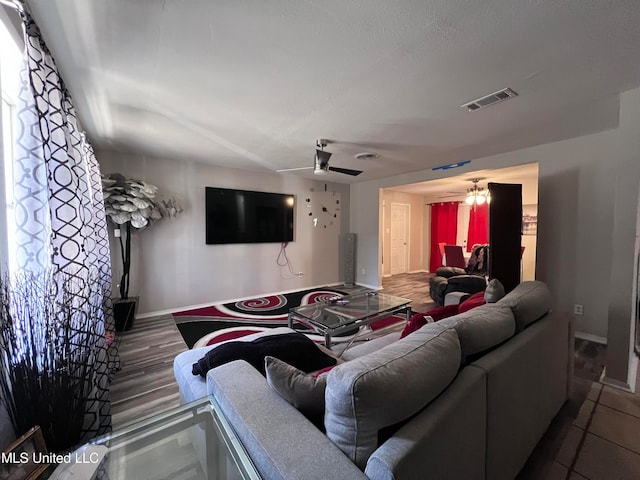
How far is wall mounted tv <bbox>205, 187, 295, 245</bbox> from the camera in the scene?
13.9 ft

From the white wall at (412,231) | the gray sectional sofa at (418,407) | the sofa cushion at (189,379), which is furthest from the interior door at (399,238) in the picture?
the sofa cushion at (189,379)

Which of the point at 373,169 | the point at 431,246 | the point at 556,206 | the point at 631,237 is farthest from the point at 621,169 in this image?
the point at 431,246

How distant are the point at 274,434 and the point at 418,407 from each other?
17.8 inches

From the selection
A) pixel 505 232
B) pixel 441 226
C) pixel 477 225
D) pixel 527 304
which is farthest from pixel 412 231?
pixel 527 304

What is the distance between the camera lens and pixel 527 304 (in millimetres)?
1545

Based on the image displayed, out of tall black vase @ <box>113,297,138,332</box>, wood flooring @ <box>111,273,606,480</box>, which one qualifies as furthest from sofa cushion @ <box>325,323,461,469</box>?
tall black vase @ <box>113,297,138,332</box>

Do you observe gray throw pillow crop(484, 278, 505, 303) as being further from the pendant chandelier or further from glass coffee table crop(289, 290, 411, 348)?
the pendant chandelier

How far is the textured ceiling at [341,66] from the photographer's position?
4.36ft

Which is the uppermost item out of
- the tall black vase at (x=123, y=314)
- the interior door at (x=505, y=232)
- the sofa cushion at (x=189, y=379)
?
the interior door at (x=505, y=232)

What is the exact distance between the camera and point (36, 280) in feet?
4.15

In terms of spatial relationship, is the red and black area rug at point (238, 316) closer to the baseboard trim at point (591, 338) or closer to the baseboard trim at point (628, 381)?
the baseboard trim at point (628, 381)

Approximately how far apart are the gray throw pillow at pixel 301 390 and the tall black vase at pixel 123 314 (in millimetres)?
2996

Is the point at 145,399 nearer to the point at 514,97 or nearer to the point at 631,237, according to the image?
the point at 514,97

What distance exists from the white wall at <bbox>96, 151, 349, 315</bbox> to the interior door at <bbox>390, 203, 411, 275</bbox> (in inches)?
110
